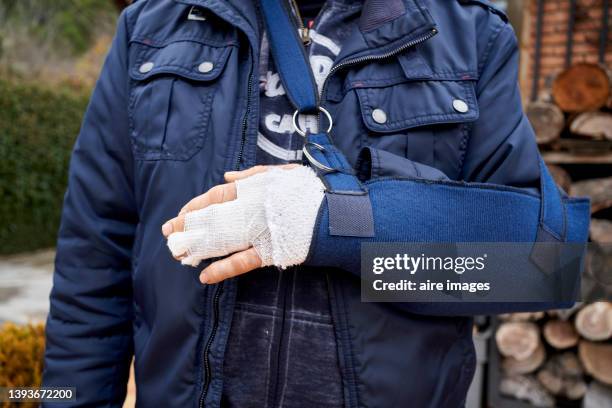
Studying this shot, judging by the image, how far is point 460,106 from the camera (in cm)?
117

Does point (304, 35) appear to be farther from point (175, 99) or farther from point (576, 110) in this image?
point (576, 110)

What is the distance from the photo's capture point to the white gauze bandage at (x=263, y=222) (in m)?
1.00

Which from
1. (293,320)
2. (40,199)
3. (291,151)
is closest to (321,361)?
(293,320)

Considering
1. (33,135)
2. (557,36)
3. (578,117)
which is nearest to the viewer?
(578,117)

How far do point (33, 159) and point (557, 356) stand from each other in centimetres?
835

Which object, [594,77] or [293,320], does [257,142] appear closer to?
[293,320]

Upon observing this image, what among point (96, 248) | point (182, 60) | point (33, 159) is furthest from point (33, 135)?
point (182, 60)

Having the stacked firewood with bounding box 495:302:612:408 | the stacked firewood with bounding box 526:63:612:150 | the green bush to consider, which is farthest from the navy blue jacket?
the green bush

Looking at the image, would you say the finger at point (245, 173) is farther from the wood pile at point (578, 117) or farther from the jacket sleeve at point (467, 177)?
the wood pile at point (578, 117)

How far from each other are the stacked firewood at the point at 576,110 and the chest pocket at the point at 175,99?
2255 millimetres

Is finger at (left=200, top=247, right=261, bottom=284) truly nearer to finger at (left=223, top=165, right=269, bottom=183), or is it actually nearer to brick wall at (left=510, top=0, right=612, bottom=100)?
finger at (left=223, top=165, right=269, bottom=183)

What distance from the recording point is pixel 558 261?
115 centimetres

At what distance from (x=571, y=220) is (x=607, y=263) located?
783 mm

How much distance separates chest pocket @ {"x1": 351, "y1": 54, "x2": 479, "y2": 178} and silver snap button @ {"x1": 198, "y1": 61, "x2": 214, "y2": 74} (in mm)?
325
